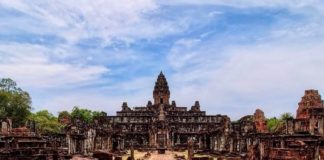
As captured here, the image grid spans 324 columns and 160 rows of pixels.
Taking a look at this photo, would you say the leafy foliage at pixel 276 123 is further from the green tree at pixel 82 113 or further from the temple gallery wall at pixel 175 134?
the green tree at pixel 82 113

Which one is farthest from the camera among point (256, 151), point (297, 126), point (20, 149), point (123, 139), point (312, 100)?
point (123, 139)

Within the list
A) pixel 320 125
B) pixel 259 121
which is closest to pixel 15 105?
pixel 259 121

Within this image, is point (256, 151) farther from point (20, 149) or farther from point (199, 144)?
point (199, 144)

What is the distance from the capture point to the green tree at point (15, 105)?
6600 cm

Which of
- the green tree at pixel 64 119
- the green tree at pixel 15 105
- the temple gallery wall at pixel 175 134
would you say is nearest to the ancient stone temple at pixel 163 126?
the temple gallery wall at pixel 175 134

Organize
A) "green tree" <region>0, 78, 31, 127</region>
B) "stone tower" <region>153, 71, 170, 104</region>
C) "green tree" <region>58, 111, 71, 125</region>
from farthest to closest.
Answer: "stone tower" <region>153, 71, 170, 104</region>
"green tree" <region>58, 111, 71, 125</region>
"green tree" <region>0, 78, 31, 127</region>

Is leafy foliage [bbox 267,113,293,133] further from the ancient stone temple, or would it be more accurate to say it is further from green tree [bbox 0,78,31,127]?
green tree [bbox 0,78,31,127]

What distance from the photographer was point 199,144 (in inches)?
3573

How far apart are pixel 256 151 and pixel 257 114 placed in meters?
26.8

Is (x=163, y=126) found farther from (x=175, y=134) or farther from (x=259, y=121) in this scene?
(x=259, y=121)

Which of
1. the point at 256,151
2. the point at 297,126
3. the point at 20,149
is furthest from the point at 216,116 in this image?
the point at 20,149

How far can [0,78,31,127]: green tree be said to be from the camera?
66.0m

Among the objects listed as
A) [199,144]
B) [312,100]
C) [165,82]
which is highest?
[165,82]

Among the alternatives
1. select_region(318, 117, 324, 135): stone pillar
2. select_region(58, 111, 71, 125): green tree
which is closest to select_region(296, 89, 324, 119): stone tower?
select_region(318, 117, 324, 135): stone pillar
